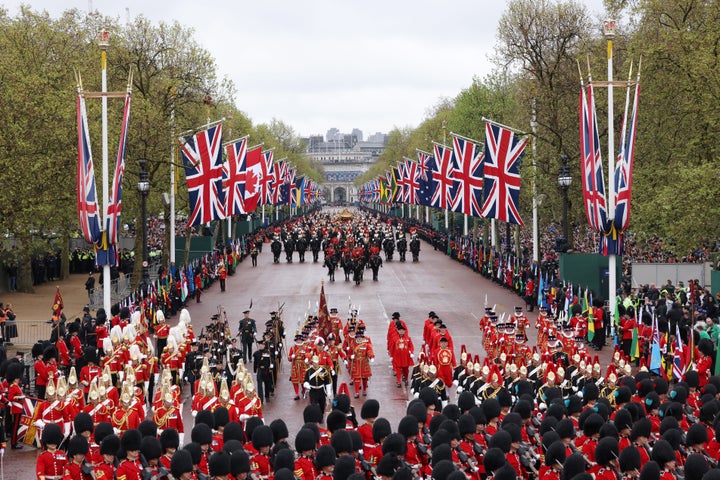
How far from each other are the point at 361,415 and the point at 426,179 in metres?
39.1

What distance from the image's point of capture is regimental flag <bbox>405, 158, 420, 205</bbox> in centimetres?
5769

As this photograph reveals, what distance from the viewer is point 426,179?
168ft

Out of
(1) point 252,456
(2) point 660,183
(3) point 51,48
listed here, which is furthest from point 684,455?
(3) point 51,48

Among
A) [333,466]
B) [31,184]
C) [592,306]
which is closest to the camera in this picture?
[333,466]

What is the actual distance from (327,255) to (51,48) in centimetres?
1447

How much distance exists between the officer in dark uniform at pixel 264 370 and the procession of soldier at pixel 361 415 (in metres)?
0.04

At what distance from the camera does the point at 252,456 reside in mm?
11328

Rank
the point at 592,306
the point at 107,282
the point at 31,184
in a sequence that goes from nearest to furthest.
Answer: the point at 107,282, the point at 592,306, the point at 31,184

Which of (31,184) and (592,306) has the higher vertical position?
(31,184)

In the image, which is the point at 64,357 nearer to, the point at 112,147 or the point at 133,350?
the point at 133,350

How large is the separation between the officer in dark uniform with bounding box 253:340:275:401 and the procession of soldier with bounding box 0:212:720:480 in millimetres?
41

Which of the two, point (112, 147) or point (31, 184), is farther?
point (112, 147)

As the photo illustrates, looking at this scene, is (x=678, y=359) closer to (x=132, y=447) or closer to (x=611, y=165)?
(x=611, y=165)

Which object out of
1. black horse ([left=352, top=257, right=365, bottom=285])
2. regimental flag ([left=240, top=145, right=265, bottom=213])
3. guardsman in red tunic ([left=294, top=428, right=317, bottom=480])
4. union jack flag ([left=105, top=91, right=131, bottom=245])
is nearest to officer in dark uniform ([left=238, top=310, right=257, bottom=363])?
union jack flag ([left=105, top=91, right=131, bottom=245])
